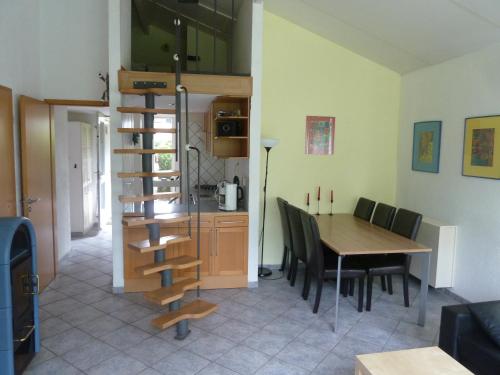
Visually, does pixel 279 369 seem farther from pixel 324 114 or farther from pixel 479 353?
pixel 324 114

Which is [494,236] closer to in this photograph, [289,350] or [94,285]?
[289,350]

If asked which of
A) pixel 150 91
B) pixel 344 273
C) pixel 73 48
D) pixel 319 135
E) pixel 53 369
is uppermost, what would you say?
pixel 73 48

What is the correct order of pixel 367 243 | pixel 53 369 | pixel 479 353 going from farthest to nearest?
pixel 367 243, pixel 53 369, pixel 479 353

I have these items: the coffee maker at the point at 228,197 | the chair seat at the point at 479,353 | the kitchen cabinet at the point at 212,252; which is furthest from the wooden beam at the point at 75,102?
the chair seat at the point at 479,353

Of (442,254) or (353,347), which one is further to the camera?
(442,254)

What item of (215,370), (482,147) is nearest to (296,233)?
(215,370)

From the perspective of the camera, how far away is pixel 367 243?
10.6ft

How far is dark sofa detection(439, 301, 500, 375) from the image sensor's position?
2074 mm

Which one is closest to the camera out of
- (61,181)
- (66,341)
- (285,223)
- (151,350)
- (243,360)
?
(243,360)

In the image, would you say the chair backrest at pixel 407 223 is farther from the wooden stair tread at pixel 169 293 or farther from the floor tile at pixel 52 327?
the floor tile at pixel 52 327

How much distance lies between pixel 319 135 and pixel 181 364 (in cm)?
312

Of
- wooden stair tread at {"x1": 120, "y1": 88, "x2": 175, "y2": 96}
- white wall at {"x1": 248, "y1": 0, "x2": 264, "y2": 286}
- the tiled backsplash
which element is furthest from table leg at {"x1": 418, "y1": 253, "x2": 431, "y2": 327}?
the tiled backsplash

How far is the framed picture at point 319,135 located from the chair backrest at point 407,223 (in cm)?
129

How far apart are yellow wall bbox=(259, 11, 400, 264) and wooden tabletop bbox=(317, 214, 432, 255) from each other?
0.63m
